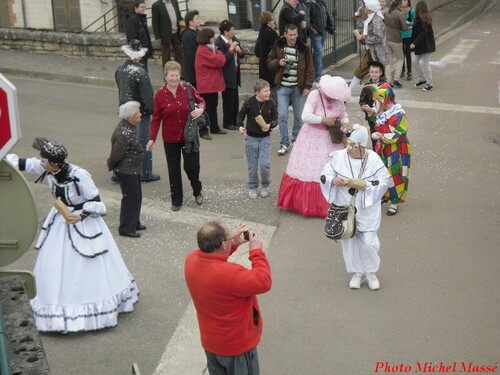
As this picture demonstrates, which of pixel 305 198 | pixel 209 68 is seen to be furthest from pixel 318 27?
pixel 305 198

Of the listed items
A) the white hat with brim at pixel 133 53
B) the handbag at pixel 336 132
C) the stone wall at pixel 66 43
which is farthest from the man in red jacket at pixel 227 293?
the stone wall at pixel 66 43

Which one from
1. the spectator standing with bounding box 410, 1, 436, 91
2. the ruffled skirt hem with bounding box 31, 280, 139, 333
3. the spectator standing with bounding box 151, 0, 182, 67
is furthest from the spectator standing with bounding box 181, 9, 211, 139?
the ruffled skirt hem with bounding box 31, 280, 139, 333

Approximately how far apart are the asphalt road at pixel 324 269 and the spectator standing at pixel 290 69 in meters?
0.80

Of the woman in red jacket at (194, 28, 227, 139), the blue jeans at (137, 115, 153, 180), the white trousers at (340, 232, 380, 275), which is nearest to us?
the white trousers at (340, 232, 380, 275)

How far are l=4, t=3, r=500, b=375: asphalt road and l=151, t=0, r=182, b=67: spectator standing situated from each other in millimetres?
2568

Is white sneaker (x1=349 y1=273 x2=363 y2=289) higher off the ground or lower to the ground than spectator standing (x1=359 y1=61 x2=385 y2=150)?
lower

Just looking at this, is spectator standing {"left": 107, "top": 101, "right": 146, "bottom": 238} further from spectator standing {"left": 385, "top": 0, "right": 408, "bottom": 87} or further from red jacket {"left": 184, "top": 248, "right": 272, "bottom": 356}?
spectator standing {"left": 385, "top": 0, "right": 408, "bottom": 87}

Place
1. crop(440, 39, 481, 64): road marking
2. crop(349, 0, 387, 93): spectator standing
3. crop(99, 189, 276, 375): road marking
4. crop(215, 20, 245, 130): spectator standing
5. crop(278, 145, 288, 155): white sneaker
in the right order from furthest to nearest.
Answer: crop(440, 39, 481, 64): road marking, crop(349, 0, 387, 93): spectator standing, crop(215, 20, 245, 130): spectator standing, crop(278, 145, 288, 155): white sneaker, crop(99, 189, 276, 375): road marking

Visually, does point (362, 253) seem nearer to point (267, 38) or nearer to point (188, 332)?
point (188, 332)

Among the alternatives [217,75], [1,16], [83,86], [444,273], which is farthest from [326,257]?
[1,16]

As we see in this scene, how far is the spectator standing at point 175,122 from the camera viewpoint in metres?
9.89

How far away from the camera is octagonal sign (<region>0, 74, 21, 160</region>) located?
3.24 m

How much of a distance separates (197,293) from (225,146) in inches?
297

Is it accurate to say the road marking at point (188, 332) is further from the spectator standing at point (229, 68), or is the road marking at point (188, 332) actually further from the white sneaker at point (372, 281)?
the spectator standing at point (229, 68)
